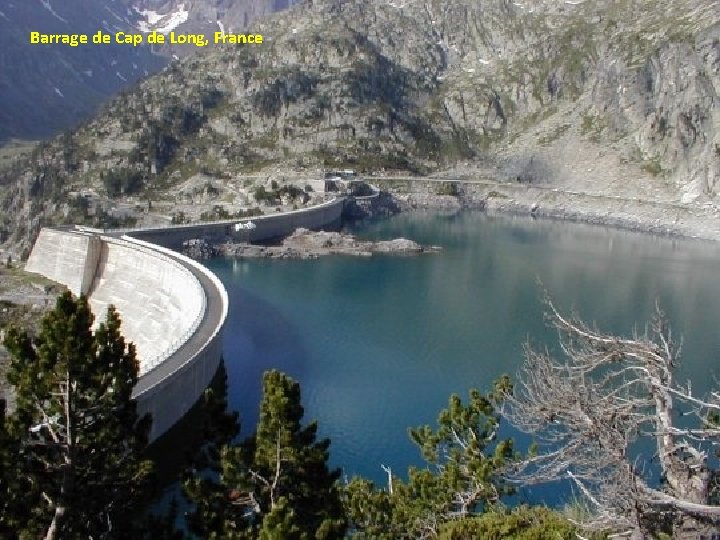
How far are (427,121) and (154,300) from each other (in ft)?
469

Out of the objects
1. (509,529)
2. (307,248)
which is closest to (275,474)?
(509,529)

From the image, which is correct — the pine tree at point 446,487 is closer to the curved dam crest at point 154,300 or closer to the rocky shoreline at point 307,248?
the curved dam crest at point 154,300

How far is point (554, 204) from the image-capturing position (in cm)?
14612

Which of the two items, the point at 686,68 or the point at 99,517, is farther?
the point at 686,68

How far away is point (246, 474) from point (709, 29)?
170 meters

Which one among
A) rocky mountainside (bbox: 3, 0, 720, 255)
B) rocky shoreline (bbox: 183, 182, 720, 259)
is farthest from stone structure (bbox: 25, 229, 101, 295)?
rocky mountainside (bbox: 3, 0, 720, 255)

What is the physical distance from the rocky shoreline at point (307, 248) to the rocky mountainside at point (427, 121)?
45799 millimetres

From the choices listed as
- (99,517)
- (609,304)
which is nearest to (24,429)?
(99,517)

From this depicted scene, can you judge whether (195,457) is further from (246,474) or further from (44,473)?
(44,473)

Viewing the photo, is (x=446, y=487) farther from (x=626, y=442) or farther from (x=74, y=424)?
(x=74, y=424)

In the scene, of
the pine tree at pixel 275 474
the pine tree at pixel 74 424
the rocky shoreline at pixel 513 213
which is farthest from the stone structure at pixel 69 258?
the pine tree at pixel 74 424

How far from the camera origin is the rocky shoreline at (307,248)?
89.8 m

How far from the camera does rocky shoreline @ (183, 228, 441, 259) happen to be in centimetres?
8975

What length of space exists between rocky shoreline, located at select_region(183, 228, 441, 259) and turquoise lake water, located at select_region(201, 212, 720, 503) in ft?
8.67
